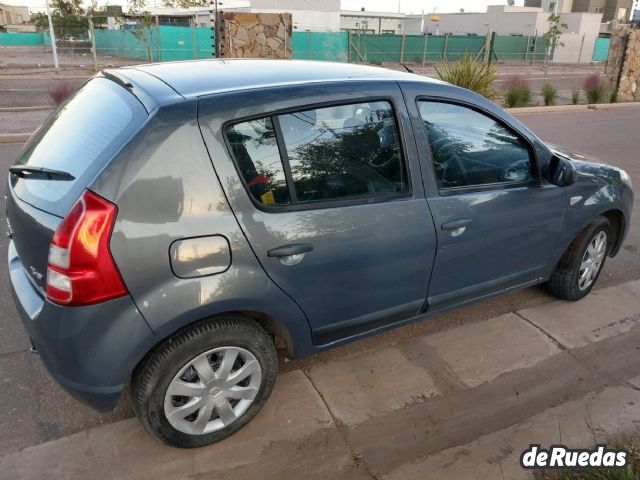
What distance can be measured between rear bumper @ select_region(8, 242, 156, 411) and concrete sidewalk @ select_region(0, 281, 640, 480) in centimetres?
45

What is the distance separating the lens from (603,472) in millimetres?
2459

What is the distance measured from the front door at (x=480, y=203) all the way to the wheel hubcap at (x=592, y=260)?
637mm

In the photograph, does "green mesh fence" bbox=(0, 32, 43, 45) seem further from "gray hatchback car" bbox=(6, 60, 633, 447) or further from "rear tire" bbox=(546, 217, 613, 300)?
"rear tire" bbox=(546, 217, 613, 300)

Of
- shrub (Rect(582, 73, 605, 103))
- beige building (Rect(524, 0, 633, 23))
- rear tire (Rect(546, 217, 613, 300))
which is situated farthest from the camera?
beige building (Rect(524, 0, 633, 23))

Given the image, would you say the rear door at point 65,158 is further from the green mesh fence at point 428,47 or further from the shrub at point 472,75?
the green mesh fence at point 428,47

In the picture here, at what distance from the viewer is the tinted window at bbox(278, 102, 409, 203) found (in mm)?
2521

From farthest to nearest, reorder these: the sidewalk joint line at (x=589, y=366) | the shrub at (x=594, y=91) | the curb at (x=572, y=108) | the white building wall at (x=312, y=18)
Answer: the white building wall at (x=312, y=18) < the shrub at (x=594, y=91) < the curb at (x=572, y=108) < the sidewalk joint line at (x=589, y=366)

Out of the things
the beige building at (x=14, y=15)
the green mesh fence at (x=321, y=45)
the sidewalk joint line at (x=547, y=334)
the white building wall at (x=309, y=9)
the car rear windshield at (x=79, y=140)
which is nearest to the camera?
the car rear windshield at (x=79, y=140)

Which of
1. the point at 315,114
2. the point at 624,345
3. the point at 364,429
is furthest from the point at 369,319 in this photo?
the point at 624,345

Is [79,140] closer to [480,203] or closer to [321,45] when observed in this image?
[480,203]

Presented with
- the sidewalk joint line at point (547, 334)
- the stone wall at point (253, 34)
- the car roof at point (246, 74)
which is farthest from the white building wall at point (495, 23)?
the car roof at point (246, 74)

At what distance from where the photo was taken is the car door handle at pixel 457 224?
2928 millimetres

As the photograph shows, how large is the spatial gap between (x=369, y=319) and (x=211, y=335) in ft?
3.13

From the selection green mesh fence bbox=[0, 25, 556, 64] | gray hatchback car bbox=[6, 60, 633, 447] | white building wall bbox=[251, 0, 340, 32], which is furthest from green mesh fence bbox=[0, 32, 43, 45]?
gray hatchback car bbox=[6, 60, 633, 447]
